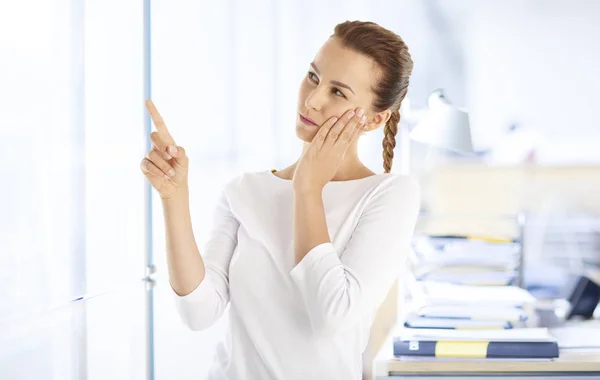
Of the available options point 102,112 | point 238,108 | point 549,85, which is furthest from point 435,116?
point 549,85

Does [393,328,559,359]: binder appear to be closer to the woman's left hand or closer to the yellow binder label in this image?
the yellow binder label

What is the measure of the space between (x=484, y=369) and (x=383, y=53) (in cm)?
85

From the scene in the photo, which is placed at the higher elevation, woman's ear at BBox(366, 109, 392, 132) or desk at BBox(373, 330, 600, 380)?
woman's ear at BBox(366, 109, 392, 132)

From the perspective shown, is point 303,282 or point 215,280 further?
point 215,280

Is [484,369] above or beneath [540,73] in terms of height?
beneath

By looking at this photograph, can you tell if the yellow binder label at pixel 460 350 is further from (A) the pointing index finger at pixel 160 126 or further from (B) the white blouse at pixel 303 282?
(A) the pointing index finger at pixel 160 126

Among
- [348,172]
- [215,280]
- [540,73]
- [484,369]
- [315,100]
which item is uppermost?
[540,73]

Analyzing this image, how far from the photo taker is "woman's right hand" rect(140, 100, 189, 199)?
107 centimetres

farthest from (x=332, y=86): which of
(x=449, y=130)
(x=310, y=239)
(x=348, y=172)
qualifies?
(x=449, y=130)

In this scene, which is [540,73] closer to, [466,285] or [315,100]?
[466,285]

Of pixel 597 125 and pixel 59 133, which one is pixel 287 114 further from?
pixel 597 125

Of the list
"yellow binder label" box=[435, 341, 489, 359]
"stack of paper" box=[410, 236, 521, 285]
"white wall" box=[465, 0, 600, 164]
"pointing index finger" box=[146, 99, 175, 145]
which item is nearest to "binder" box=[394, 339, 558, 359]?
"yellow binder label" box=[435, 341, 489, 359]

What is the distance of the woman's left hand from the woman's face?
3 centimetres

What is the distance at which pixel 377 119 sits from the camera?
4.21 feet
